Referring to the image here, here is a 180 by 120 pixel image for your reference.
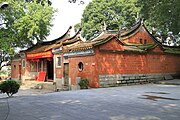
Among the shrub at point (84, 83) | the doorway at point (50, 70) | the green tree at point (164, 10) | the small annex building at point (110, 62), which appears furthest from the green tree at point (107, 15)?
the shrub at point (84, 83)

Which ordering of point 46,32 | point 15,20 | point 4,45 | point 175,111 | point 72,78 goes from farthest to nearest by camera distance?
point 46,32 < point 15,20 < point 4,45 < point 72,78 < point 175,111

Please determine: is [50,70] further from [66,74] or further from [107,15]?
[107,15]

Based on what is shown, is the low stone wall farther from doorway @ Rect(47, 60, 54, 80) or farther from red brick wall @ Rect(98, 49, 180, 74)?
doorway @ Rect(47, 60, 54, 80)

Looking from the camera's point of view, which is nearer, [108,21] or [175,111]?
[175,111]

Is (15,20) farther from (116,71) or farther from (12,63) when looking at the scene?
(116,71)

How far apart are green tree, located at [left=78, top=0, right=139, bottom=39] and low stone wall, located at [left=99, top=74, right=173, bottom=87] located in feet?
58.7

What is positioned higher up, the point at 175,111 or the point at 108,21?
the point at 108,21

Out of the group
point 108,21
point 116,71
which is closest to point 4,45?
point 116,71

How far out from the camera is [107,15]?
36906mm

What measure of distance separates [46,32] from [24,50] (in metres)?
3.18

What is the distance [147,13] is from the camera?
15719 millimetres

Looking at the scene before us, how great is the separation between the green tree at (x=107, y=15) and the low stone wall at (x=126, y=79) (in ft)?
58.7

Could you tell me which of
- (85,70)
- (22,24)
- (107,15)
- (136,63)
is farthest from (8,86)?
(107,15)

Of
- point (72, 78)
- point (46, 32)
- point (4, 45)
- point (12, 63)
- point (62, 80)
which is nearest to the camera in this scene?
point (72, 78)
